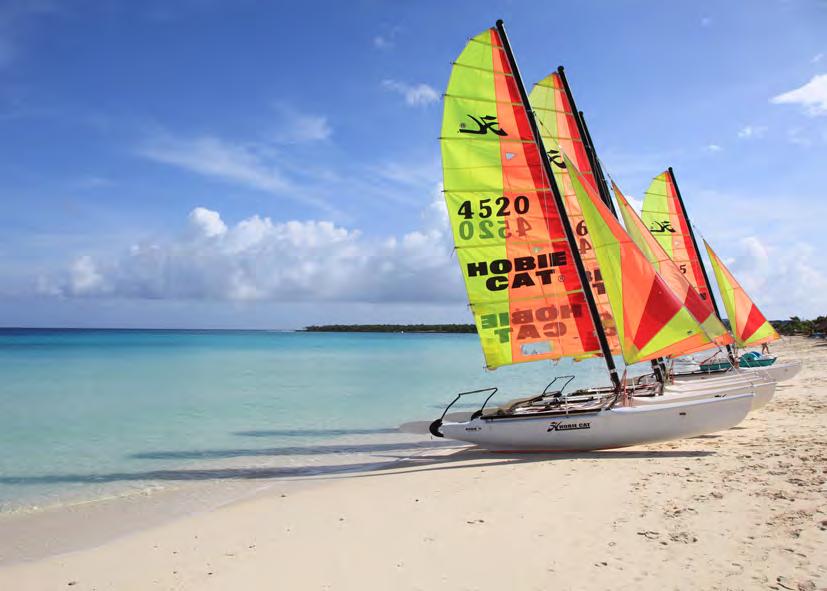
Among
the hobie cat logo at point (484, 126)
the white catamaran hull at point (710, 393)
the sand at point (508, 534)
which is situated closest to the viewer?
the sand at point (508, 534)

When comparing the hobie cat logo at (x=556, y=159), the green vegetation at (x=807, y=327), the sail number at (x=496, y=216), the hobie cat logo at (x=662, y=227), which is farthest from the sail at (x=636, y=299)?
the green vegetation at (x=807, y=327)

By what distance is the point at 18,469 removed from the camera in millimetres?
10516

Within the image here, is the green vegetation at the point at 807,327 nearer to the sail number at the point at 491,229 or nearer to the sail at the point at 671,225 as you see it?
the sail at the point at 671,225

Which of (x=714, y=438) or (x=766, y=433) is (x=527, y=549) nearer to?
(x=714, y=438)

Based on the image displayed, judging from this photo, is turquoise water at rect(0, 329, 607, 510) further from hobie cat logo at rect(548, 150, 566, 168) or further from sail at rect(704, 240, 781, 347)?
sail at rect(704, 240, 781, 347)

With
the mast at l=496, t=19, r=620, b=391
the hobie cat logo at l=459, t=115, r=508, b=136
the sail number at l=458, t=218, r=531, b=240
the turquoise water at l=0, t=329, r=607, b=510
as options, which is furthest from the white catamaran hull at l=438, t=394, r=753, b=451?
the hobie cat logo at l=459, t=115, r=508, b=136

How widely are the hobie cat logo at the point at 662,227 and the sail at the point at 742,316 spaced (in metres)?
2.30

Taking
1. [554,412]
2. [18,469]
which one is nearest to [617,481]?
[554,412]

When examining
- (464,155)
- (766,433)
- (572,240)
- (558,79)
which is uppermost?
(558,79)

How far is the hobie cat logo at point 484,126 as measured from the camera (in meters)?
11.0

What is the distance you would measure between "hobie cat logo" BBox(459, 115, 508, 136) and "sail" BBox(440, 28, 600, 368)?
0.02 m

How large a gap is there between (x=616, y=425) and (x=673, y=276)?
200 inches

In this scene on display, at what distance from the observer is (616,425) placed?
9719 mm

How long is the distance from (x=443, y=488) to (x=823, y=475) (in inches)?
204
